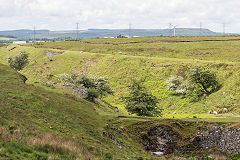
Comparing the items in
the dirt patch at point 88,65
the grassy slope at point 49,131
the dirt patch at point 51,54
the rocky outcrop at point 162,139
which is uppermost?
the dirt patch at point 51,54

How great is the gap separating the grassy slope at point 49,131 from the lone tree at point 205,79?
36.2 metres

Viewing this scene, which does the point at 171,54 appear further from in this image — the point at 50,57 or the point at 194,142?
the point at 194,142

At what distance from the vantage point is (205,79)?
2394 inches

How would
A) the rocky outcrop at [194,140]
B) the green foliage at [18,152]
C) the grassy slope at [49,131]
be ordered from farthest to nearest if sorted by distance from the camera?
the rocky outcrop at [194,140], the grassy slope at [49,131], the green foliage at [18,152]

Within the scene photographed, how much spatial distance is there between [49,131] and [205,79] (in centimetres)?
5031

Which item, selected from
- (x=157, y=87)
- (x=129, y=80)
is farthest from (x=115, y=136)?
(x=129, y=80)

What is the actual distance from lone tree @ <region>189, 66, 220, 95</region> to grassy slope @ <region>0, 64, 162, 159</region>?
36.2 meters

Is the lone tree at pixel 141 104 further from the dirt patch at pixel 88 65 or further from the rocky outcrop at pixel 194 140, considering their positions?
the dirt patch at pixel 88 65

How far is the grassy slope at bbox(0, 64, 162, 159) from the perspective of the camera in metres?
14.4

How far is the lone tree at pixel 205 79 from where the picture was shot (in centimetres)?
6034

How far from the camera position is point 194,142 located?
2411 cm

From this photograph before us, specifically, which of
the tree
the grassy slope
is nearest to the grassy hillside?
the tree

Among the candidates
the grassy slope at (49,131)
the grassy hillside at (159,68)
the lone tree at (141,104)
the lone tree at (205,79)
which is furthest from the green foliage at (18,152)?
the lone tree at (205,79)

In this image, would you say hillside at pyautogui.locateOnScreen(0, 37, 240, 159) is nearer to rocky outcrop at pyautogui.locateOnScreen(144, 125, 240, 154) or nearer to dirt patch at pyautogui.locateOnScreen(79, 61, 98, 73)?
rocky outcrop at pyautogui.locateOnScreen(144, 125, 240, 154)
